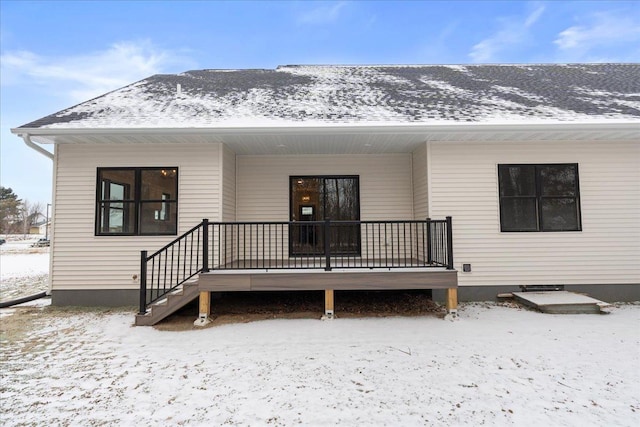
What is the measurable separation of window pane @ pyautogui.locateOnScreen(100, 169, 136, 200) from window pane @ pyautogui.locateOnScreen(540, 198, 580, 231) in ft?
25.5

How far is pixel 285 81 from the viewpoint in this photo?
29.6 ft

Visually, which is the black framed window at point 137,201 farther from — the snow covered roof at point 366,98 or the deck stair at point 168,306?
the deck stair at point 168,306

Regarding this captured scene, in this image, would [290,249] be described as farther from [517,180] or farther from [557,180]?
[557,180]

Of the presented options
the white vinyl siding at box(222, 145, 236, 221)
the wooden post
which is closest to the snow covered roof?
the white vinyl siding at box(222, 145, 236, 221)

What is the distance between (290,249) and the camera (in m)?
7.55

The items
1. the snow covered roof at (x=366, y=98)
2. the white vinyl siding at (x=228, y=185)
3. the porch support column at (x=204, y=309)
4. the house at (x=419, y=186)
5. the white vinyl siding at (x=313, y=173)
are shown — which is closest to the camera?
the porch support column at (x=204, y=309)

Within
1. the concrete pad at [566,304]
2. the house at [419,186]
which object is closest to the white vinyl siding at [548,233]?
the house at [419,186]

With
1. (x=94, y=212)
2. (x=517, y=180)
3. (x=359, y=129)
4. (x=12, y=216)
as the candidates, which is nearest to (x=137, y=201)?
(x=94, y=212)

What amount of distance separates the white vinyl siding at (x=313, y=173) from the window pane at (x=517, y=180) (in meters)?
1.80

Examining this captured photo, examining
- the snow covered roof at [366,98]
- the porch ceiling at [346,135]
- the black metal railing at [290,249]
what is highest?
the snow covered roof at [366,98]

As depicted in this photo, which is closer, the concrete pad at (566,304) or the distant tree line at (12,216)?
the concrete pad at (566,304)

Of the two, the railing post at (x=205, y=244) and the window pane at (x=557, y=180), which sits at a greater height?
the window pane at (x=557, y=180)

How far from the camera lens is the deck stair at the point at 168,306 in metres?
5.22

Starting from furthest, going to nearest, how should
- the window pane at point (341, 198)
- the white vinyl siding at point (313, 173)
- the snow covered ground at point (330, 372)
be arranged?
the window pane at point (341, 198) → the white vinyl siding at point (313, 173) → the snow covered ground at point (330, 372)
